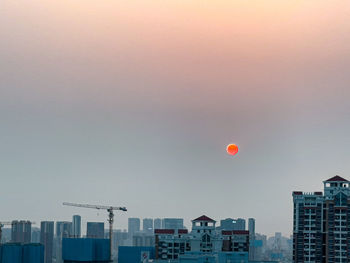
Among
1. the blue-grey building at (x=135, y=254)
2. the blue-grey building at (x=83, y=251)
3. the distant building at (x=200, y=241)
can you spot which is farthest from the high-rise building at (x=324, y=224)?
the blue-grey building at (x=83, y=251)

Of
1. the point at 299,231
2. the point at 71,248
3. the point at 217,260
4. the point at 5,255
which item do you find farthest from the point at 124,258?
the point at 299,231

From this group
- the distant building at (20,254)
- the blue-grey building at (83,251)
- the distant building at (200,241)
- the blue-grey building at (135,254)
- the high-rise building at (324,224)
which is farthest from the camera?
the distant building at (20,254)

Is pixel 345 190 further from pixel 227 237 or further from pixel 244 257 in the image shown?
pixel 227 237

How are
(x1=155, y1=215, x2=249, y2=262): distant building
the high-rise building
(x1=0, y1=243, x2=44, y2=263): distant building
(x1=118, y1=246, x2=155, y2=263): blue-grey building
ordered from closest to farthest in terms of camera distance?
the high-rise building, (x1=155, y1=215, x2=249, y2=262): distant building, (x1=118, y1=246, x2=155, y2=263): blue-grey building, (x1=0, y1=243, x2=44, y2=263): distant building

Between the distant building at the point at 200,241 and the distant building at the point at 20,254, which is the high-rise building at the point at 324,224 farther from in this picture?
the distant building at the point at 20,254

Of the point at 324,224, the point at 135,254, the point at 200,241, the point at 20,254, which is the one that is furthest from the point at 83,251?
the point at 324,224

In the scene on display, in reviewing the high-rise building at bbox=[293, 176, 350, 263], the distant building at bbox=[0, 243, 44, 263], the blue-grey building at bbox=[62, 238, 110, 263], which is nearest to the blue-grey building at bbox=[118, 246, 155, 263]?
the blue-grey building at bbox=[62, 238, 110, 263]

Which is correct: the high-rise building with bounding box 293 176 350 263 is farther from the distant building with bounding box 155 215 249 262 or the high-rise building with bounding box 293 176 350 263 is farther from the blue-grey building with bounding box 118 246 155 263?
the blue-grey building with bounding box 118 246 155 263

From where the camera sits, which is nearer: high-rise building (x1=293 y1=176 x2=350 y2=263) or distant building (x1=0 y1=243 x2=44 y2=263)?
high-rise building (x1=293 y1=176 x2=350 y2=263)

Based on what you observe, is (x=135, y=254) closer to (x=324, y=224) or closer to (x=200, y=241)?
(x=200, y=241)
